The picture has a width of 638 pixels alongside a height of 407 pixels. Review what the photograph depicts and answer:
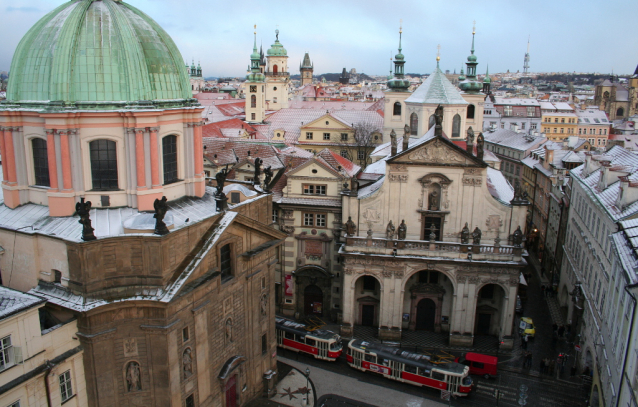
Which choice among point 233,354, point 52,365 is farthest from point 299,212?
point 52,365

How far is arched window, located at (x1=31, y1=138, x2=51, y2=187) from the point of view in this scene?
3212 centimetres

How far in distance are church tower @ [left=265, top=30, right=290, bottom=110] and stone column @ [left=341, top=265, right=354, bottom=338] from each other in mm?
95103

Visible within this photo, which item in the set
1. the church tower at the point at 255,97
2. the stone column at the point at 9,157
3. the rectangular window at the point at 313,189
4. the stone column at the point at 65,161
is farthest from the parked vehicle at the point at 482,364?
the church tower at the point at 255,97

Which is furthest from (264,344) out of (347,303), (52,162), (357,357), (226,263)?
(52,162)

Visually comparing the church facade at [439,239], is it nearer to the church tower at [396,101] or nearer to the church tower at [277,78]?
the church tower at [396,101]

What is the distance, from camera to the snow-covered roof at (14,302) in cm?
2423

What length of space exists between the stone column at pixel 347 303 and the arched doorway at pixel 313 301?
4215 millimetres

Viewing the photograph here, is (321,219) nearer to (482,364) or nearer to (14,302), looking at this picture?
(482,364)

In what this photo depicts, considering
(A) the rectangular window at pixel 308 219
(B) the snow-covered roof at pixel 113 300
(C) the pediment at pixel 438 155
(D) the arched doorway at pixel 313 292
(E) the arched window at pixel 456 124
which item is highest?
(E) the arched window at pixel 456 124

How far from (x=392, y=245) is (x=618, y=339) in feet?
61.7

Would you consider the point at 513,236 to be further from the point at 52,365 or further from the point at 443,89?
the point at 52,365

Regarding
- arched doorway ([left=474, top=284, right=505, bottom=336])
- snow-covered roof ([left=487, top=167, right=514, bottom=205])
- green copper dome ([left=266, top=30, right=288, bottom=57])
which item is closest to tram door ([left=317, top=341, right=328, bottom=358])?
arched doorway ([left=474, top=284, right=505, bottom=336])

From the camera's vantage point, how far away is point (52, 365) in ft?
85.3

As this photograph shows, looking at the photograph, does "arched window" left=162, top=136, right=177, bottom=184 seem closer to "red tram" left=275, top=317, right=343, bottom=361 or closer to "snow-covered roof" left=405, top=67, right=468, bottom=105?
"red tram" left=275, top=317, right=343, bottom=361
